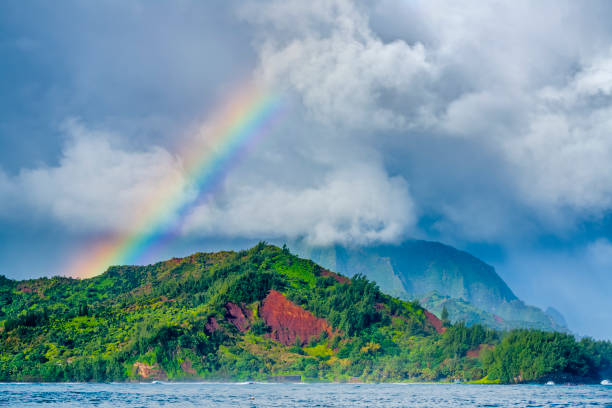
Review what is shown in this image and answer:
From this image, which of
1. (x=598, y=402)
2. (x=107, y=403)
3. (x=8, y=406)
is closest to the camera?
(x=8, y=406)

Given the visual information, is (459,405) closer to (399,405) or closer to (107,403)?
(399,405)

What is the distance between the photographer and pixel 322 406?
496 feet

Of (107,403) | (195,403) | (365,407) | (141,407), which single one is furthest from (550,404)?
(107,403)

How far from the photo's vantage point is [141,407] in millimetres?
144000

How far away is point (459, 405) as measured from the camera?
160m

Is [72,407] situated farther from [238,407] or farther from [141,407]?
[238,407]

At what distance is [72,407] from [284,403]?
1951 inches

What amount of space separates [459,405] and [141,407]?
7536 cm

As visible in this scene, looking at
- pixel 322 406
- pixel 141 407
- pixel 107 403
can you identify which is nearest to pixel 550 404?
pixel 322 406

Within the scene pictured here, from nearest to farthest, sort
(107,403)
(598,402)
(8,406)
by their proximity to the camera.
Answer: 1. (8,406)
2. (107,403)
3. (598,402)

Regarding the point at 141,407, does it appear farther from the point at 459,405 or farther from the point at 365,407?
the point at 459,405

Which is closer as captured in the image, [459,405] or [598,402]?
[459,405]

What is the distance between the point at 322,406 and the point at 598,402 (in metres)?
75.1

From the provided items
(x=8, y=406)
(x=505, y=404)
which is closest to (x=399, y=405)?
(x=505, y=404)
